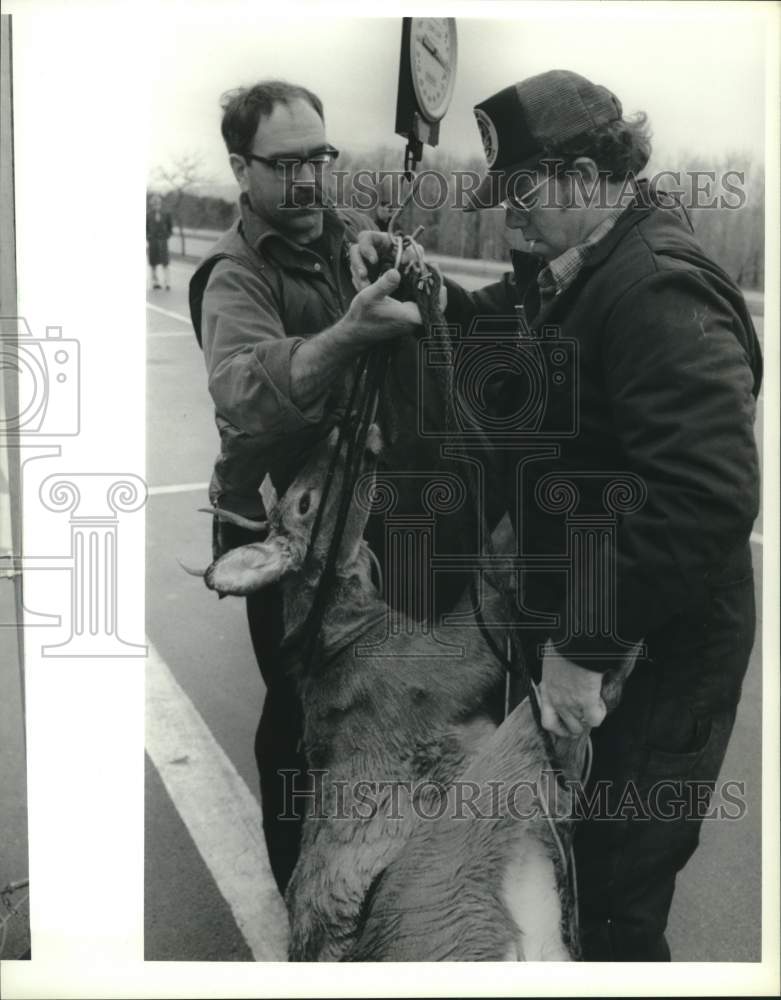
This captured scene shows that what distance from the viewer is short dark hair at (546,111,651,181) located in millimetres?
2676

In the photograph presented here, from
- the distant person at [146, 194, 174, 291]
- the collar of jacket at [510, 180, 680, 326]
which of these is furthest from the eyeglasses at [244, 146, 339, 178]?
the collar of jacket at [510, 180, 680, 326]

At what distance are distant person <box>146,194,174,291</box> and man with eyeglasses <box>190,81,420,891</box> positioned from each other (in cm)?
9

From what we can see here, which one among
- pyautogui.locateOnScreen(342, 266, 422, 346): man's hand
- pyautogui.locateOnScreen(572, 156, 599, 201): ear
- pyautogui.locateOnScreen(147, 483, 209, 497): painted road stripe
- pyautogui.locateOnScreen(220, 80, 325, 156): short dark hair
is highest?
pyautogui.locateOnScreen(220, 80, 325, 156): short dark hair

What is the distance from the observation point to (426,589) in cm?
278

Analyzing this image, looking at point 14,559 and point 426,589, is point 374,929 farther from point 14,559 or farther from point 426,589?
point 14,559

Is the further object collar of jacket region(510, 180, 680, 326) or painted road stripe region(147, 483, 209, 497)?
painted road stripe region(147, 483, 209, 497)

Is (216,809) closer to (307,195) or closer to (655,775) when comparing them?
(655,775)

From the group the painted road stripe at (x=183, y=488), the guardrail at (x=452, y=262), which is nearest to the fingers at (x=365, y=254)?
the guardrail at (x=452, y=262)

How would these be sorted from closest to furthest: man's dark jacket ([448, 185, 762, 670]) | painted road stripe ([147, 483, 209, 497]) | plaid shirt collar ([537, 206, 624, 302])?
man's dark jacket ([448, 185, 762, 670])
plaid shirt collar ([537, 206, 624, 302])
painted road stripe ([147, 483, 209, 497])

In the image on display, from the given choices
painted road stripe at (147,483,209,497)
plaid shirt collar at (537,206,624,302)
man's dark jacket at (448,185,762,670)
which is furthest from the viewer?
painted road stripe at (147,483,209,497)

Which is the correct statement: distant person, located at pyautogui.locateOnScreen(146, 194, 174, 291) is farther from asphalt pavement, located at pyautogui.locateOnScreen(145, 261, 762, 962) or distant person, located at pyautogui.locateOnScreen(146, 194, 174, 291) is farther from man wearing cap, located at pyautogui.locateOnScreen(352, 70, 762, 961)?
asphalt pavement, located at pyautogui.locateOnScreen(145, 261, 762, 962)

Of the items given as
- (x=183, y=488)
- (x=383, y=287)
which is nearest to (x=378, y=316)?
(x=383, y=287)

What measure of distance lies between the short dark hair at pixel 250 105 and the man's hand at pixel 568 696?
1.48m

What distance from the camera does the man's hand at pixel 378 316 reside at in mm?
2697
